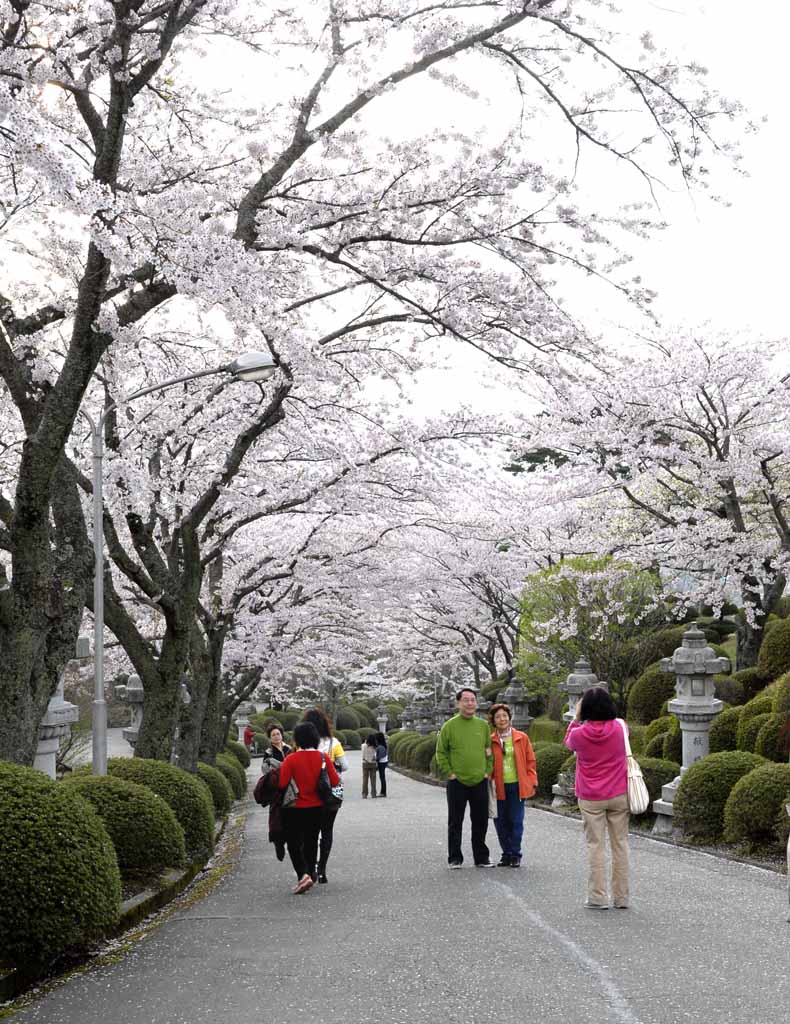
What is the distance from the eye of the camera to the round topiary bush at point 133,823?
10242 millimetres

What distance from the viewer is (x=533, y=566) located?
31172mm

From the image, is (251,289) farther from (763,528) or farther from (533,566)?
(533,566)

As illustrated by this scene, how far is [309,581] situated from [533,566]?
7626mm

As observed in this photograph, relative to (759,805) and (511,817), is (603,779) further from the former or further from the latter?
(759,805)

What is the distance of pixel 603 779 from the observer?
8.73 m

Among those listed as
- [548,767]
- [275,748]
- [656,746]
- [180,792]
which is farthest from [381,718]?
[275,748]

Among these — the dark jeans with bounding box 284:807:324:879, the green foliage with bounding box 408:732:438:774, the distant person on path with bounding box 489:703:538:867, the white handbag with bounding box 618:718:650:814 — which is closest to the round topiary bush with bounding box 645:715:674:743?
the distant person on path with bounding box 489:703:538:867

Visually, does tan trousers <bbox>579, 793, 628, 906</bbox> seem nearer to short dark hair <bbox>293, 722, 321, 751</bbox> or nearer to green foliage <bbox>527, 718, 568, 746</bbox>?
short dark hair <bbox>293, 722, 321, 751</bbox>

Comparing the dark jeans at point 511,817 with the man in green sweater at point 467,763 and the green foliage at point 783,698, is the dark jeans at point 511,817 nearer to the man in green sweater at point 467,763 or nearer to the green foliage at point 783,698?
the man in green sweater at point 467,763

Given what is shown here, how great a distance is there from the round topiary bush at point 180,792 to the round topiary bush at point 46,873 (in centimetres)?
493

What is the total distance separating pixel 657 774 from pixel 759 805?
4450 mm

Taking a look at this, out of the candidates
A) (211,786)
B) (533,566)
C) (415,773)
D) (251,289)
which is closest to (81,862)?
(251,289)

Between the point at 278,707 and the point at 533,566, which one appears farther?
the point at 278,707

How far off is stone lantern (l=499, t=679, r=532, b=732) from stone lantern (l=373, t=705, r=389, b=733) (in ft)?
114
